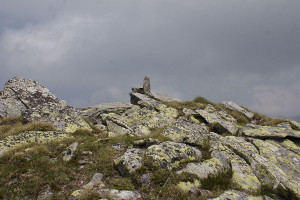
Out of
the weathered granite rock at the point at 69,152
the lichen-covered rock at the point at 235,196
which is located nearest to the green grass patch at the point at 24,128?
the weathered granite rock at the point at 69,152

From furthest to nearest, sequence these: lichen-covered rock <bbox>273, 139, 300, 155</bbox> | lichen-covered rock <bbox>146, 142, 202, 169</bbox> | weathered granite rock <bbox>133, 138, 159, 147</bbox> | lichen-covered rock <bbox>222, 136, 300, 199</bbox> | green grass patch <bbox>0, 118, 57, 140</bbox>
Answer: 1. green grass patch <bbox>0, 118, 57, 140</bbox>
2. lichen-covered rock <bbox>273, 139, 300, 155</bbox>
3. weathered granite rock <bbox>133, 138, 159, 147</bbox>
4. lichen-covered rock <bbox>146, 142, 202, 169</bbox>
5. lichen-covered rock <bbox>222, 136, 300, 199</bbox>

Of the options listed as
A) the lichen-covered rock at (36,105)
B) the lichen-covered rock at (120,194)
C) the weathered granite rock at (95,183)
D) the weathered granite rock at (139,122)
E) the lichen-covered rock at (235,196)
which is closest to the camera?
the lichen-covered rock at (235,196)

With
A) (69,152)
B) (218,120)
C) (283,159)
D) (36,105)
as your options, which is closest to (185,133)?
(283,159)

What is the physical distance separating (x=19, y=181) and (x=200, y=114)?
1797cm

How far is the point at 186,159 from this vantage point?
47.5ft

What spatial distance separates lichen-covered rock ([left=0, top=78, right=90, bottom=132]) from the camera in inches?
913

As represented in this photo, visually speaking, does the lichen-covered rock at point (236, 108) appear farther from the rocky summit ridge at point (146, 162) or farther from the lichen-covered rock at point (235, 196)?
the lichen-covered rock at point (235, 196)

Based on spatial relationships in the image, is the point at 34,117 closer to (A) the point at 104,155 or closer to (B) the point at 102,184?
(A) the point at 104,155

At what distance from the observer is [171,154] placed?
47.2ft

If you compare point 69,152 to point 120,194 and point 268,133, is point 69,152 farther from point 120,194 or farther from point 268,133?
point 268,133

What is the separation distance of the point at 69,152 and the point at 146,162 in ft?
17.0

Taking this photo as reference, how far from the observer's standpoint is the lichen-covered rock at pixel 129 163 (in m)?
13.2

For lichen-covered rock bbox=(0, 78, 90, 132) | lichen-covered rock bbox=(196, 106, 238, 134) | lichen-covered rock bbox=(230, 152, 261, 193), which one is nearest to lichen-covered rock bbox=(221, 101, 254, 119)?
lichen-covered rock bbox=(196, 106, 238, 134)

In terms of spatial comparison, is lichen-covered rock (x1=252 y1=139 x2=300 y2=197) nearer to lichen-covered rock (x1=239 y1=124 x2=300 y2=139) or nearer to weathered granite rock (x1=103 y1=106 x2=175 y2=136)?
lichen-covered rock (x1=239 y1=124 x2=300 y2=139)
